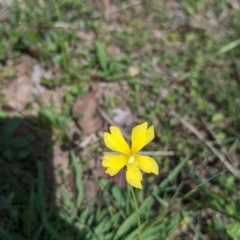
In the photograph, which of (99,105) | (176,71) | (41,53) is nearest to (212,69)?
(176,71)

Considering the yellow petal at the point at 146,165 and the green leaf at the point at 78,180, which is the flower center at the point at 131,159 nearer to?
the yellow petal at the point at 146,165

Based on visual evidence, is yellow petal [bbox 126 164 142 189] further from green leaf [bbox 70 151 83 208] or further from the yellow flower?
green leaf [bbox 70 151 83 208]

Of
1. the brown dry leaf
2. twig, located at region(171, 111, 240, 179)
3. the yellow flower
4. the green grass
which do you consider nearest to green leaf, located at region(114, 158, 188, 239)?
the green grass

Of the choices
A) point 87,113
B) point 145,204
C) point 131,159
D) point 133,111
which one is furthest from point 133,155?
point 133,111

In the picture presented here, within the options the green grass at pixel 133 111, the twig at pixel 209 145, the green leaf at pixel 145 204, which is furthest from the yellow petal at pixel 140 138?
the twig at pixel 209 145

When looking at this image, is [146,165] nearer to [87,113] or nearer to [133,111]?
[87,113]

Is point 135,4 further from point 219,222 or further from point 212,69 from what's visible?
point 219,222
